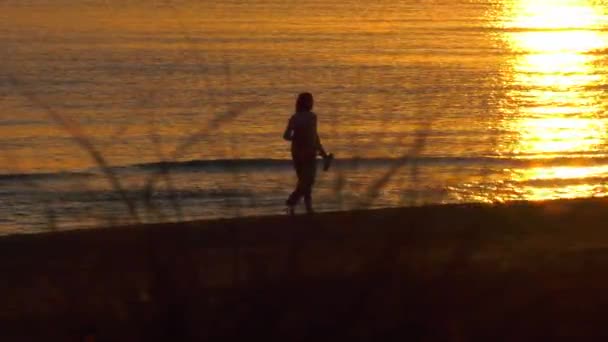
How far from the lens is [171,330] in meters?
5.43

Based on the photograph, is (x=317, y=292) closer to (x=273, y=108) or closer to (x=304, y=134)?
(x=304, y=134)

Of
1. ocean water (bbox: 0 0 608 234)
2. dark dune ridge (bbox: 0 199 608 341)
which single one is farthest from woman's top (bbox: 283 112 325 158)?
dark dune ridge (bbox: 0 199 608 341)

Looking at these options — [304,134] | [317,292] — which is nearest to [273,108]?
[304,134]

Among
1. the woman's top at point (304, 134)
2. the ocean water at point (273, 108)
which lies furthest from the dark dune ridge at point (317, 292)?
the woman's top at point (304, 134)

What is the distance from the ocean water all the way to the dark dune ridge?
1.06 ft

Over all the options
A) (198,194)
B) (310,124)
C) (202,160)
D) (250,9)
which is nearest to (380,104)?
(202,160)

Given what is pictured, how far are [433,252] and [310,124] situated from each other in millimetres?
4934

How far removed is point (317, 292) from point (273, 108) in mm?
23301

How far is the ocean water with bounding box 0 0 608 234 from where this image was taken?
41.8 ft

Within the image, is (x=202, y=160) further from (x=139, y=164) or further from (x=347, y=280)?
(x=347, y=280)

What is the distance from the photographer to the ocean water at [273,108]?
12742 mm

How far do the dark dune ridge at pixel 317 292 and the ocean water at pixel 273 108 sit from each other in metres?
0.32

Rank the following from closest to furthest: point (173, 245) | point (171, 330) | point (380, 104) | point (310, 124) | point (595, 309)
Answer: point (171, 330), point (173, 245), point (595, 309), point (310, 124), point (380, 104)

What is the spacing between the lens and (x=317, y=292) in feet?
19.8
